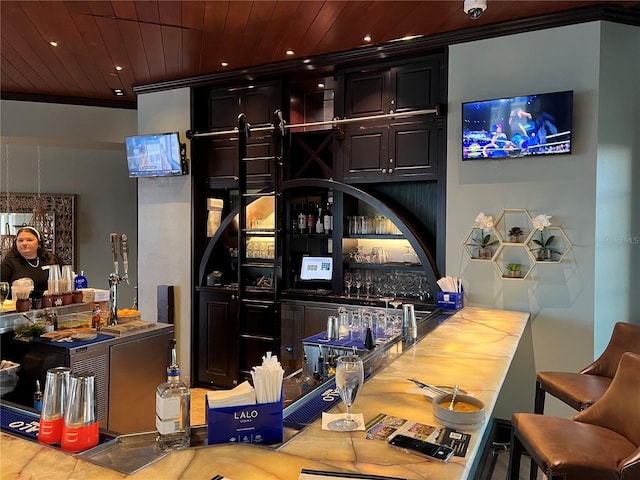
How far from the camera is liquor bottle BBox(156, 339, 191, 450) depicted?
4.55 ft

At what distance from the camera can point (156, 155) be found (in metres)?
5.47

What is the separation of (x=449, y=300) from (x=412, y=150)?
4.54ft

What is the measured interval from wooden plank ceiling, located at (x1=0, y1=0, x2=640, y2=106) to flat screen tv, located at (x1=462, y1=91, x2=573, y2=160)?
0.64 m

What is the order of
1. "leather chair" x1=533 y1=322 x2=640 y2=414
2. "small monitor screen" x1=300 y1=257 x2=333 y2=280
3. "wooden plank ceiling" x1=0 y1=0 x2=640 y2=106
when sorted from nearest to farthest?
"leather chair" x1=533 y1=322 x2=640 y2=414 < "wooden plank ceiling" x1=0 y1=0 x2=640 y2=106 < "small monitor screen" x1=300 y1=257 x2=333 y2=280

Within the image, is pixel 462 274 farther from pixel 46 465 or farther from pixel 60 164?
pixel 60 164

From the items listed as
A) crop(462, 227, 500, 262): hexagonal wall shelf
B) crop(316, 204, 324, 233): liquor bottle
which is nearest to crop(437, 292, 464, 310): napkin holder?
crop(462, 227, 500, 262): hexagonal wall shelf

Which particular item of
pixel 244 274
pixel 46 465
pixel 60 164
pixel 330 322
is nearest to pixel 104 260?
pixel 60 164

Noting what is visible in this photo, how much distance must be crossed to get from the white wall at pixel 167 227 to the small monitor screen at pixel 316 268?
1.37m

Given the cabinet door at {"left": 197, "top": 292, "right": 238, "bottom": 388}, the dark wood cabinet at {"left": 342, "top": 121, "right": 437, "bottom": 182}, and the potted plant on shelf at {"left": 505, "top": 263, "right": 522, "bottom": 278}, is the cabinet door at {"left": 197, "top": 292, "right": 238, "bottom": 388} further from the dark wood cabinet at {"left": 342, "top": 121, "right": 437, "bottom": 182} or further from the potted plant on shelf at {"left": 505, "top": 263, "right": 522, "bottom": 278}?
the potted plant on shelf at {"left": 505, "top": 263, "right": 522, "bottom": 278}

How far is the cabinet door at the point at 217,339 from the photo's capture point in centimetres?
516

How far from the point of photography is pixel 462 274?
13.1 feet

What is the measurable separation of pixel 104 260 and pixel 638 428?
7405 mm

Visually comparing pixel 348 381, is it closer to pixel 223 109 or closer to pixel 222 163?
pixel 222 163

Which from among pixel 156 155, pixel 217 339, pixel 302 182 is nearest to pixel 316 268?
pixel 302 182
